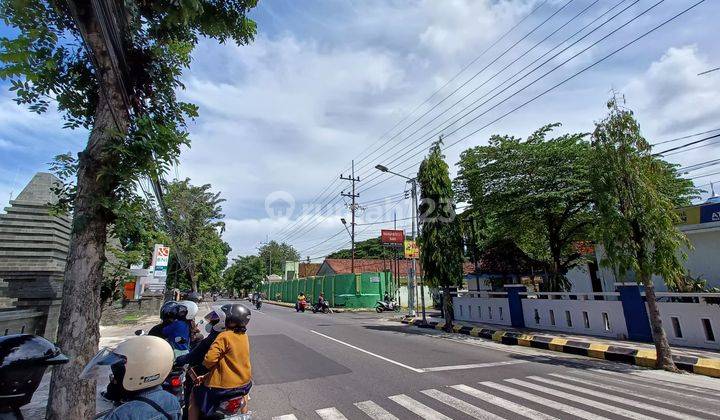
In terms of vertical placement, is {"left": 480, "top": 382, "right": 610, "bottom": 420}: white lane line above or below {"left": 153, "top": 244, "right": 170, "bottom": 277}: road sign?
below

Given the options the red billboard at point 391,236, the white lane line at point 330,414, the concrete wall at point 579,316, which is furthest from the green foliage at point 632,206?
the red billboard at point 391,236

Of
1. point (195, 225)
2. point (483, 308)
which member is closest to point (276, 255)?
point (195, 225)

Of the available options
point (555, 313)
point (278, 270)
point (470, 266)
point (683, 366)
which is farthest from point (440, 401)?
point (278, 270)

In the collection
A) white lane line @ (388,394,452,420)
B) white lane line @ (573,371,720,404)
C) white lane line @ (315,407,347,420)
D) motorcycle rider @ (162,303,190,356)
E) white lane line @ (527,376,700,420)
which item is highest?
motorcycle rider @ (162,303,190,356)

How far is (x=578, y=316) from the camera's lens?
1345 centimetres

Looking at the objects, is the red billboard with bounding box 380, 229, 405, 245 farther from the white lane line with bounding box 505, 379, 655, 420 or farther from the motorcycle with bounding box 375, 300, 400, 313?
the white lane line with bounding box 505, 379, 655, 420

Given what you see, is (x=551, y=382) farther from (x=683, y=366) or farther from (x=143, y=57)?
(x=143, y=57)

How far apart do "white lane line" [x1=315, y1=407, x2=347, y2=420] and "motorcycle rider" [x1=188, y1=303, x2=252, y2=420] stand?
163 centimetres

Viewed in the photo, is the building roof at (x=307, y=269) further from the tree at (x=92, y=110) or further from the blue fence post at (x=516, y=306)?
the tree at (x=92, y=110)

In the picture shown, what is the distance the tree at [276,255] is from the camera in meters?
90.2

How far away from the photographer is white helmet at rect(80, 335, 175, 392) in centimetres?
217

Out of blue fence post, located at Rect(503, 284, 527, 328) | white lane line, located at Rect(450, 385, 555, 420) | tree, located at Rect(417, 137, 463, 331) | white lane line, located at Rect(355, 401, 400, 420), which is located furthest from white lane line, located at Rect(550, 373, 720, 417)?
tree, located at Rect(417, 137, 463, 331)

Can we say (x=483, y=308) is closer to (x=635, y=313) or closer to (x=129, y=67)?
(x=635, y=313)

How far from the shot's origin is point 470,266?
42.1 metres
